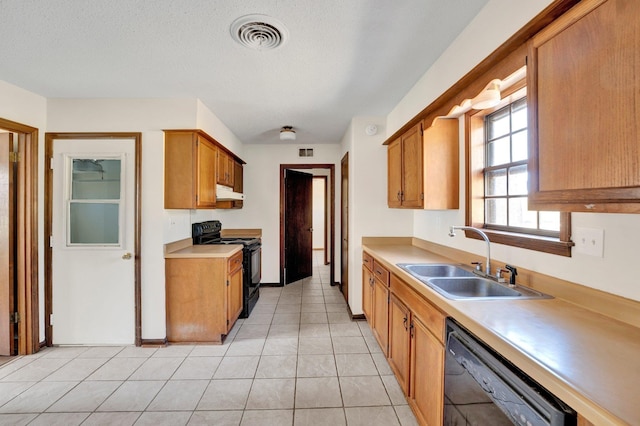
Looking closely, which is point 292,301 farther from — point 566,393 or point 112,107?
point 566,393

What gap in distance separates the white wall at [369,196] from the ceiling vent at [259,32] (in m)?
1.73

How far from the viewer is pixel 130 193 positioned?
2807 mm

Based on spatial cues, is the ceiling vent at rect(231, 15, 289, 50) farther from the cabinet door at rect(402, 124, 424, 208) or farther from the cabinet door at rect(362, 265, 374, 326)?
the cabinet door at rect(362, 265, 374, 326)

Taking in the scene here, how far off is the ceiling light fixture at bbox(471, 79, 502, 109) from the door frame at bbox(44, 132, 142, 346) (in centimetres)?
288

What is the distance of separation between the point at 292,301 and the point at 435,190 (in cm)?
265

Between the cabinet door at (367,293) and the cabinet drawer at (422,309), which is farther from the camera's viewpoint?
the cabinet door at (367,293)

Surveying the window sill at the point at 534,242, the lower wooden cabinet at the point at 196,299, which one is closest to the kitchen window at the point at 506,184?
the window sill at the point at 534,242

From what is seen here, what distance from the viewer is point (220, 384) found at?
2230 mm

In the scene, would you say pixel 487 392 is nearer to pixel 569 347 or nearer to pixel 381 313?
pixel 569 347

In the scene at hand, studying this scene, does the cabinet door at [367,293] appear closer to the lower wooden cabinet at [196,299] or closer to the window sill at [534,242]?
the window sill at [534,242]

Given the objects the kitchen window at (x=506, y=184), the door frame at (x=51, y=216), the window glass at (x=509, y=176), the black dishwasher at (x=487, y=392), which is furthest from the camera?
the door frame at (x=51, y=216)

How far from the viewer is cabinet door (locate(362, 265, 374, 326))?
9.66 feet

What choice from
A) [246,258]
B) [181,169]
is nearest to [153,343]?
[246,258]

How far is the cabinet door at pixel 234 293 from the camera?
2.99m
